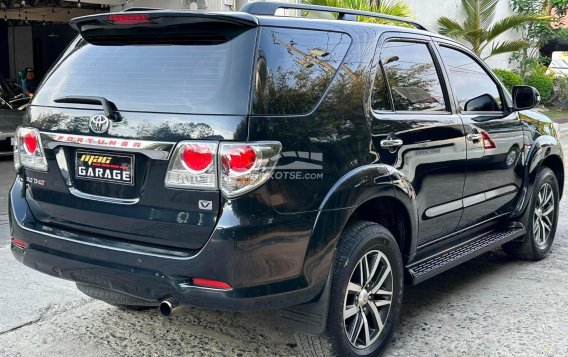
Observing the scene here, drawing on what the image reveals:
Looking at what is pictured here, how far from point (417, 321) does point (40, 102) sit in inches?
107

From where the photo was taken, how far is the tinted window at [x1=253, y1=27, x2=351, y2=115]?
2.99 meters

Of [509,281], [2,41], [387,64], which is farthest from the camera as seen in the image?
[2,41]

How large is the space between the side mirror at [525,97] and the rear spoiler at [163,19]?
2.84 metres

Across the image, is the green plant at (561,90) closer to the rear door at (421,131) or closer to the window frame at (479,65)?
the window frame at (479,65)

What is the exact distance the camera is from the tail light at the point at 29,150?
3.42 metres

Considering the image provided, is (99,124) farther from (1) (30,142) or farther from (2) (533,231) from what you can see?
(2) (533,231)

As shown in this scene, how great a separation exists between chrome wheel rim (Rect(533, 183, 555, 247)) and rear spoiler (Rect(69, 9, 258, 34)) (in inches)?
138

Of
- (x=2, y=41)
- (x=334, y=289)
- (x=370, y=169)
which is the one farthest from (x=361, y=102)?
(x=2, y=41)

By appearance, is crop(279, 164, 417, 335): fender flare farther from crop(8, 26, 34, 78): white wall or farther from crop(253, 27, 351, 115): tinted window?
crop(8, 26, 34, 78): white wall

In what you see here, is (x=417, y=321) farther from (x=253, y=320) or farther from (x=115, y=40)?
(x=115, y=40)

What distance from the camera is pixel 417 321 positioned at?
427 cm

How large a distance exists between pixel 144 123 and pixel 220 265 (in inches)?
30.7

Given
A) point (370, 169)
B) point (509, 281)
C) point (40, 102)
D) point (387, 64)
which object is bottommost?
point (509, 281)

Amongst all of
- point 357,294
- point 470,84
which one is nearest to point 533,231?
point 470,84
